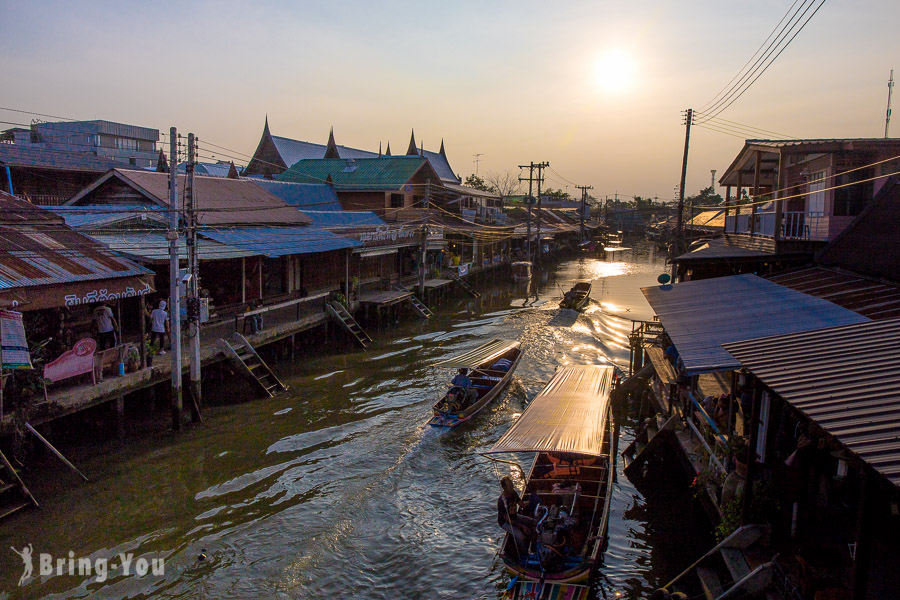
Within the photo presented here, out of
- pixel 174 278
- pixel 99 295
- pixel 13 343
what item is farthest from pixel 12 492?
pixel 174 278

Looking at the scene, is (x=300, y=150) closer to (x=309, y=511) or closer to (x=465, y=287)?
(x=465, y=287)

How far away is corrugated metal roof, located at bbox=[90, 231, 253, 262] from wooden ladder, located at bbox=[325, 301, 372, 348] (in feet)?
19.8

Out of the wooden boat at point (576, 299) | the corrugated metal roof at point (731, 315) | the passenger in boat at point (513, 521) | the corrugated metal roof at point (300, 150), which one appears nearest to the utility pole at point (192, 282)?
the passenger in boat at point (513, 521)

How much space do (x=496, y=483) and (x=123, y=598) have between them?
25.5 ft

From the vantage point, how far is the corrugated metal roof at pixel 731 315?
32.2 feet

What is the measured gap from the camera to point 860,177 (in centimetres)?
1633

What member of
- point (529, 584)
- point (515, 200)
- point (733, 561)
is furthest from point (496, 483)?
point (515, 200)

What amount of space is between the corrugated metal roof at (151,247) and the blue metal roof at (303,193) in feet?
39.1

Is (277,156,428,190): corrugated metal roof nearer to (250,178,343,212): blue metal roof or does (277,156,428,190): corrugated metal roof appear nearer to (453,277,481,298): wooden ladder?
(250,178,343,212): blue metal roof

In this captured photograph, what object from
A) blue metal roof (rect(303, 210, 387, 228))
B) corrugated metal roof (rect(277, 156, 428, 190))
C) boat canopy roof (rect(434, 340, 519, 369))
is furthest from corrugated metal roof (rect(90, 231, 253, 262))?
corrugated metal roof (rect(277, 156, 428, 190))

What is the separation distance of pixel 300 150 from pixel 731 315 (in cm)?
4556

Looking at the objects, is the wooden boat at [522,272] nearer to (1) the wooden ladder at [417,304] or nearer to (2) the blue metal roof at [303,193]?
(2) the blue metal roof at [303,193]

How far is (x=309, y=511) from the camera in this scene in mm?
12203

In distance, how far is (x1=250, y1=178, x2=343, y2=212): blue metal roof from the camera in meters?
33.2
